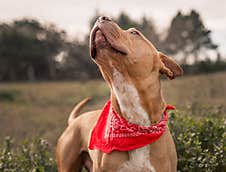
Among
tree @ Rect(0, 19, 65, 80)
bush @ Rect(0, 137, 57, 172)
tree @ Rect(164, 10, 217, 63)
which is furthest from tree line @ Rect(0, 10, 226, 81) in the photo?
bush @ Rect(0, 137, 57, 172)

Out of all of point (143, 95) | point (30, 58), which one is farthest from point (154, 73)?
point (30, 58)

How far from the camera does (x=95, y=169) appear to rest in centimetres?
376

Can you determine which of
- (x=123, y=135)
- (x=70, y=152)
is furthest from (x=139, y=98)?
(x=70, y=152)

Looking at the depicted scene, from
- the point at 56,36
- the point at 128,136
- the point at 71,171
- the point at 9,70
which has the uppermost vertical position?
the point at 56,36

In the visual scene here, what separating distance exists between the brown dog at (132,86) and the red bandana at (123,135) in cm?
4

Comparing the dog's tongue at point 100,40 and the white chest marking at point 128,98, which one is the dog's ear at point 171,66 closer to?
the white chest marking at point 128,98

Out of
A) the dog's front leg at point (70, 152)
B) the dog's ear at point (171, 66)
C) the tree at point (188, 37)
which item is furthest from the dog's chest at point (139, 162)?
the tree at point (188, 37)

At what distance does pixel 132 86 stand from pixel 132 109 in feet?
0.67

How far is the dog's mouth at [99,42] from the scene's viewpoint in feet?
11.2

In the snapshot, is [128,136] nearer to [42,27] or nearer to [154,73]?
[154,73]

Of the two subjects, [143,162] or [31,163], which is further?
[31,163]

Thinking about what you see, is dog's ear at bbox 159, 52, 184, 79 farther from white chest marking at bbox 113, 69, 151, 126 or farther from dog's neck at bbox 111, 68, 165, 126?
white chest marking at bbox 113, 69, 151, 126

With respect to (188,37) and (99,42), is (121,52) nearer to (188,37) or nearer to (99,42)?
(99,42)

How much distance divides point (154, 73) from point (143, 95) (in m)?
0.23
